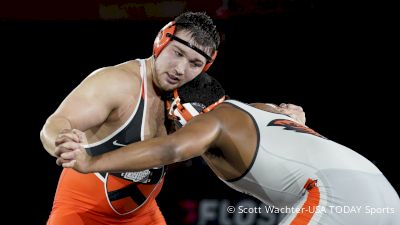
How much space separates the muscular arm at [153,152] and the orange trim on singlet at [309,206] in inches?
15.4

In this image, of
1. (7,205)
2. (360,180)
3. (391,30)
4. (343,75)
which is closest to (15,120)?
(7,205)

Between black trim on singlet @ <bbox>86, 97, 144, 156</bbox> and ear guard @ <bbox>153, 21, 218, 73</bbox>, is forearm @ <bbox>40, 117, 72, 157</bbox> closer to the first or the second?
black trim on singlet @ <bbox>86, 97, 144, 156</bbox>

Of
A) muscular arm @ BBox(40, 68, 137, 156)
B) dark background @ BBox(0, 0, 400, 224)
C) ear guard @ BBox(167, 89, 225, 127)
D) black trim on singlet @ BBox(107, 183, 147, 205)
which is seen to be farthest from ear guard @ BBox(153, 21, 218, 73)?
dark background @ BBox(0, 0, 400, 224)

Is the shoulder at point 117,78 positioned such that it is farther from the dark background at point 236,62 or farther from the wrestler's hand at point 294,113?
the dark background at point 236,62

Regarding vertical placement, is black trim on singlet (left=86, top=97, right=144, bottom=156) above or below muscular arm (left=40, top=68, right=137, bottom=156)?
below

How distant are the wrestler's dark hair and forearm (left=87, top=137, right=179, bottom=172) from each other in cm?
93

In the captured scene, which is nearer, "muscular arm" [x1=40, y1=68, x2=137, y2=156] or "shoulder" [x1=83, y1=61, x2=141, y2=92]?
"muscular arm" [x1=40, y1=68, x2=137, y2=156]

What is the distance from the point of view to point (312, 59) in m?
5.14

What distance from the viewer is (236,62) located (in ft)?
17.2

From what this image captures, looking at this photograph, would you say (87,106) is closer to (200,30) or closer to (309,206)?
(200,30)

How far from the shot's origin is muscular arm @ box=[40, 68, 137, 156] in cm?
236

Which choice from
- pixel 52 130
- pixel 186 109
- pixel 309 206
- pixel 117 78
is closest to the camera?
pixel 309 206

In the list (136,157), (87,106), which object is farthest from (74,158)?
(87,106)

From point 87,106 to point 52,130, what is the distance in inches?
9.9
